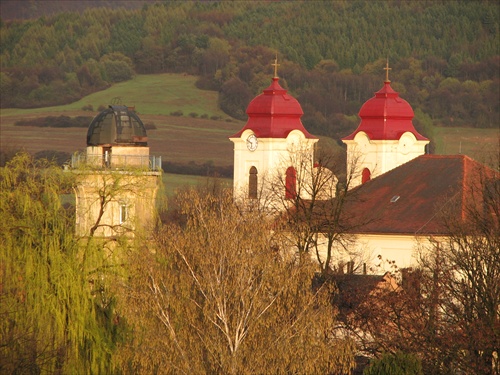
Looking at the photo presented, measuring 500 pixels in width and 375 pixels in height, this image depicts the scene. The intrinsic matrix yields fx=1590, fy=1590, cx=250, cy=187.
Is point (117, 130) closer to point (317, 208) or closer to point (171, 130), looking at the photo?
point (317, 208)

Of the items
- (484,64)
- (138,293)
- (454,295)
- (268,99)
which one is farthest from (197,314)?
(484,64)

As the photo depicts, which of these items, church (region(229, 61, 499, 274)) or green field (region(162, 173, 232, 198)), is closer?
church (region(229, 61, 499, 274))

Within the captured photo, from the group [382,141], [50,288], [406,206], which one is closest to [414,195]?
[406,206]

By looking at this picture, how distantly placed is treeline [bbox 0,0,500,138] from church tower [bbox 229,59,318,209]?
72.2m

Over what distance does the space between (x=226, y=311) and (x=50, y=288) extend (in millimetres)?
7298

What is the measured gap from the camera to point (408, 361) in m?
37.4

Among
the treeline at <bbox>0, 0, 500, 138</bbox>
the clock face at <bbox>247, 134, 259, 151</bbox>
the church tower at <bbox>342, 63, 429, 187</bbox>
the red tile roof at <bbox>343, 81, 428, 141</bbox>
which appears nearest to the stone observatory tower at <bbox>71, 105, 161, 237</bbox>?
the clock face at <bbox>247, 134, 259, 151</bbox>

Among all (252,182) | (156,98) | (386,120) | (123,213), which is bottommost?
(123,213)

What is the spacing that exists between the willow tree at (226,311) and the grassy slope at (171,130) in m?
79.2

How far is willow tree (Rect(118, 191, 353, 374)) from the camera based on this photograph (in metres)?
35.1

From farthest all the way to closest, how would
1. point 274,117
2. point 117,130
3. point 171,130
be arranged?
1. point 171,130
2. point 274,117
3. point 117,130

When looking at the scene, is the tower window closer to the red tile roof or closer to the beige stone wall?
the beige stone wall

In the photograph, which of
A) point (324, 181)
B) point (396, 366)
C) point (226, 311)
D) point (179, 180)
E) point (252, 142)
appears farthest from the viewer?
point (179, 180)

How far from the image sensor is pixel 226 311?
3559 cm
